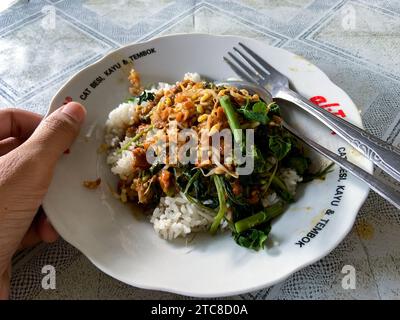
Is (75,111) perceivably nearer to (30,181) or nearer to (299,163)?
(30,181)

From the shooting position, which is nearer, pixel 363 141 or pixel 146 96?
pixel 363 141

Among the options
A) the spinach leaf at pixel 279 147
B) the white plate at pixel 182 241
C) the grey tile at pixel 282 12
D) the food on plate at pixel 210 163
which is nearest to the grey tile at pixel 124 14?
the grey tile at pixel 282 12

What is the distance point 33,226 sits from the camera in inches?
50.4

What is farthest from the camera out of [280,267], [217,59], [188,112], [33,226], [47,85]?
[47,85]

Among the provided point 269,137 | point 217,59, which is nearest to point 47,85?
point 217,59

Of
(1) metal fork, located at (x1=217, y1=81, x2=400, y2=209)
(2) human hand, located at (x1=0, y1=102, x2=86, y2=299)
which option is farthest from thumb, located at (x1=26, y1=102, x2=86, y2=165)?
(1) metal fork, located at (x1=217, y1=81, x2=400, y2=209)

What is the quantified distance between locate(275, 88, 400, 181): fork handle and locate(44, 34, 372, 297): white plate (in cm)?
4

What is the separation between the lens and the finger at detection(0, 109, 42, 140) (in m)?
1.47

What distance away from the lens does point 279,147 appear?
1.34m

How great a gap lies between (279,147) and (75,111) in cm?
71

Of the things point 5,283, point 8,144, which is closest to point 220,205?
point 5,283

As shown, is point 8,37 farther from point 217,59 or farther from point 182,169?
point 182,169

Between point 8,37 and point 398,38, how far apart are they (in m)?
2.12

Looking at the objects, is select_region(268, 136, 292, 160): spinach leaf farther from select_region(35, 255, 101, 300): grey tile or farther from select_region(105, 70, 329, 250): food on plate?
select_region(35, 255, 101, 300): grey tile
